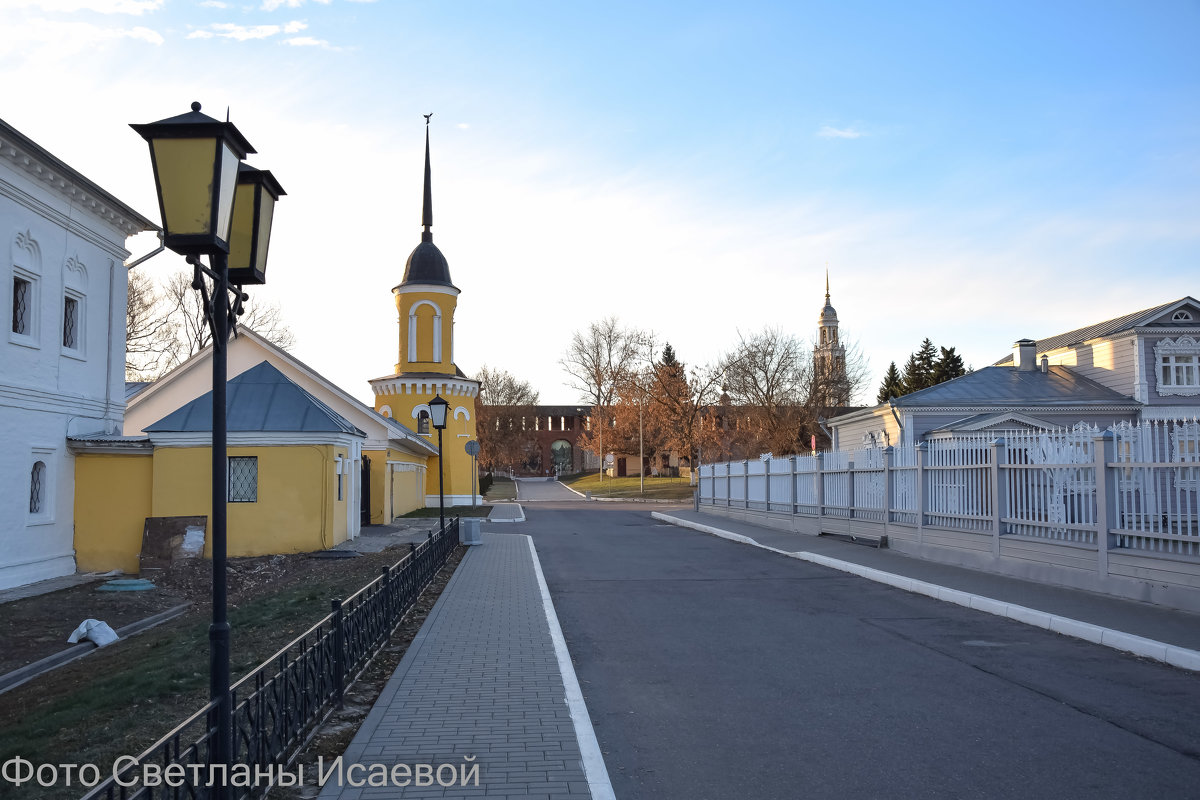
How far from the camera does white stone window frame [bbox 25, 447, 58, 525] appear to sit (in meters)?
16.7

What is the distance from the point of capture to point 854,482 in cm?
1928

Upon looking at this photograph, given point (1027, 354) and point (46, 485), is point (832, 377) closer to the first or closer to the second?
point (1027, 354)

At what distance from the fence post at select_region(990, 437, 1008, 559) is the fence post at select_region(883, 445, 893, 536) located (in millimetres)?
3879

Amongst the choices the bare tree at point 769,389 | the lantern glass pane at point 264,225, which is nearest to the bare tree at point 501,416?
the bare tree at point 769,389

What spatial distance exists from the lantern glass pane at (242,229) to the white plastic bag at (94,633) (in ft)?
29.8

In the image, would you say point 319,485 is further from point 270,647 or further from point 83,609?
point 270,647

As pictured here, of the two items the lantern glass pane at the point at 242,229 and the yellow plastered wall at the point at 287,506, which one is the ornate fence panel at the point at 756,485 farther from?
the lantern glass pane at the point at 242,229

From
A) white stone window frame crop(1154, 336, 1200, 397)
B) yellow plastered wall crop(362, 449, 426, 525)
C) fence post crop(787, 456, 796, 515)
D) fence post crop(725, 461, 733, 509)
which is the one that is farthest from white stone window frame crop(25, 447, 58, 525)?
white stone window frame crop(1154, 336, 1200, 397)

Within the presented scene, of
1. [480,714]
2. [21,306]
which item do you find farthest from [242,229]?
[21,306]

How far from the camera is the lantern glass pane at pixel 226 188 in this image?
4.36 m

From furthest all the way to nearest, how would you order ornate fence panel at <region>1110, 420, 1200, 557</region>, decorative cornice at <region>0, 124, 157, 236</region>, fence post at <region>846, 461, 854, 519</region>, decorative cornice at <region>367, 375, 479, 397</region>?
decorative cornice at <region>367, 375, 479, 397</region> < fence post at <region>846, 461, 854, 519</region> < decorative cornice at <region>0, 124, 157, 236</region> < ornate fence panel at <region>1110, 420, 1200, 557</region>

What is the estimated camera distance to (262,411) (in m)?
20.7

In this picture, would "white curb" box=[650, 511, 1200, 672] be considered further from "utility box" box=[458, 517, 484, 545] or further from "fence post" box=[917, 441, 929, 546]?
"utility box" box=[458, 517, 484, 545]

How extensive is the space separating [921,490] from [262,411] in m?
14.8
